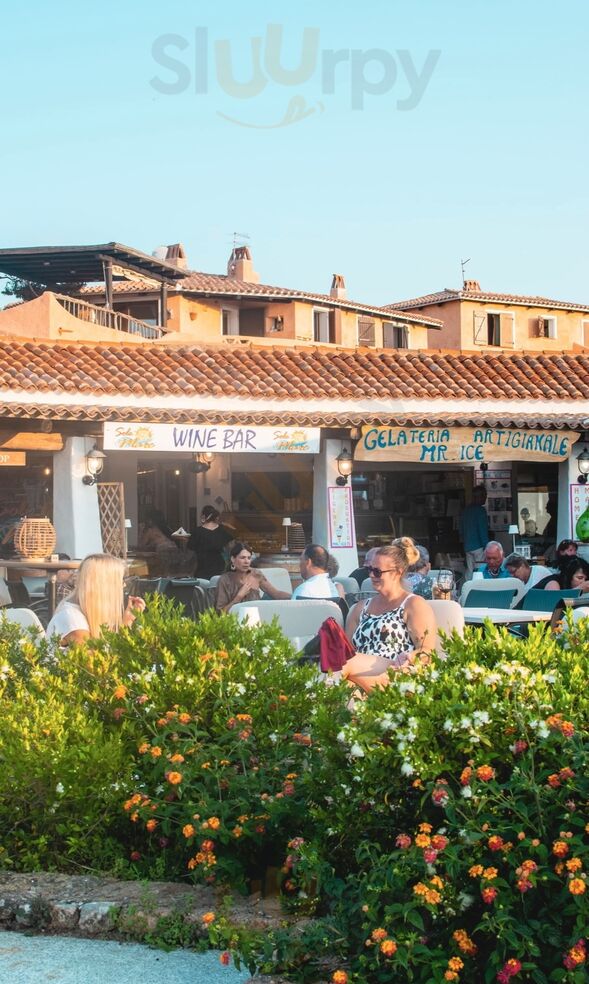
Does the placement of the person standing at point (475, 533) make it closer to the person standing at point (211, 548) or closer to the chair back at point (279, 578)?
the person standing at point (211, 548)

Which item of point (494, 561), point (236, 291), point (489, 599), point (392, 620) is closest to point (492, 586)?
point (489, 599)

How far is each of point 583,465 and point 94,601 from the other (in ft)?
40.6

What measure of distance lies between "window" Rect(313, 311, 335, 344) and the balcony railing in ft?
36.4

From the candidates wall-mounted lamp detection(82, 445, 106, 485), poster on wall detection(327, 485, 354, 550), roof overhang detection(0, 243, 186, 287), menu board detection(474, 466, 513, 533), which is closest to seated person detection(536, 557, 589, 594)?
poster on wall detection(327, 485, 354, 550)

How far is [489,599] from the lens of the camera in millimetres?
10117

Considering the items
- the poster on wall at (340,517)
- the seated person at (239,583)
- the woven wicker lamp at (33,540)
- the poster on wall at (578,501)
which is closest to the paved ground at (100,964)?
the seated person at (239,583)

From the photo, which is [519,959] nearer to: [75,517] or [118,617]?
[118,617]

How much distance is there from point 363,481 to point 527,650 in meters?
15.4

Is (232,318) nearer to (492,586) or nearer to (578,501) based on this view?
(578,501)

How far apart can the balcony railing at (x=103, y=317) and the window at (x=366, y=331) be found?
1335 cm

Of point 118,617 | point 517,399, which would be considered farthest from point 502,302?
point 118,617

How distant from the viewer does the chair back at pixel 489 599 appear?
10086 mm

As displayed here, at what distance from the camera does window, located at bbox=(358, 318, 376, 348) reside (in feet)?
138

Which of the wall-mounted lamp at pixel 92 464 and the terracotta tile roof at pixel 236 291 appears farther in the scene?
the terracotta tile roof at pixel 236 291
